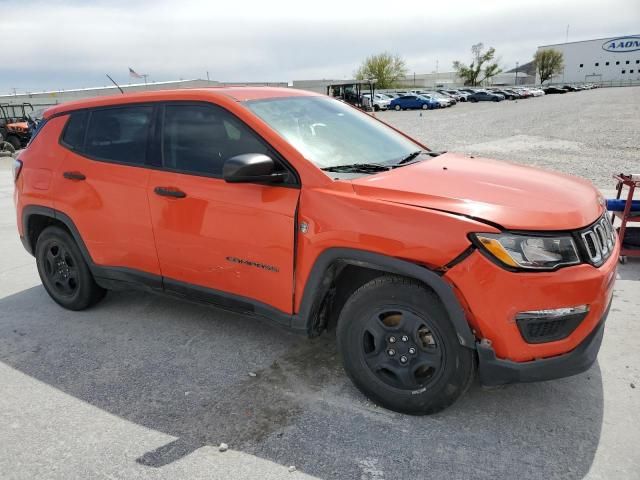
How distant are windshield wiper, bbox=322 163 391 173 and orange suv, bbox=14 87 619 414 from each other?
0.04 feet

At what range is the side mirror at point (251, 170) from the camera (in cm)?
276

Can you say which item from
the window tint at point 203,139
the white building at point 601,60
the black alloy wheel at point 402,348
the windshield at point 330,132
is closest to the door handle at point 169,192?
the window tint at point 203,139

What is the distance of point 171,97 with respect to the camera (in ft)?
11.5

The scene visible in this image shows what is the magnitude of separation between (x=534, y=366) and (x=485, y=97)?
185 feet

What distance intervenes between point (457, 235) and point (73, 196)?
2.98 metres

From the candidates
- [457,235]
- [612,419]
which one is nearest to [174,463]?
[457,235]

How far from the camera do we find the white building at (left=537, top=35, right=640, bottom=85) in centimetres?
10781

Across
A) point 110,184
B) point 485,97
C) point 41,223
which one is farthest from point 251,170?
point 485,97

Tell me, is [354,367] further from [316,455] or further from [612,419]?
[612,419]

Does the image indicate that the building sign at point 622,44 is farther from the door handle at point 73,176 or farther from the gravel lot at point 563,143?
the door handle at point 73,176

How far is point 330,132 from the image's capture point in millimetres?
3424

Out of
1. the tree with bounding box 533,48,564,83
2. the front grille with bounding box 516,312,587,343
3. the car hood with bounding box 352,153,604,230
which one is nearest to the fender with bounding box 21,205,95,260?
the car hood with bounding box 352,153,604,230

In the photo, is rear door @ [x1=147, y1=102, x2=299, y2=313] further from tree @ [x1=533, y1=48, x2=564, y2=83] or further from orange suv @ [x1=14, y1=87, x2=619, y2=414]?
tree @ [x1=533, y1=48, x2=564, y2=83]

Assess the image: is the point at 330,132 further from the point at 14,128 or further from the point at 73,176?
the point at 14,128
